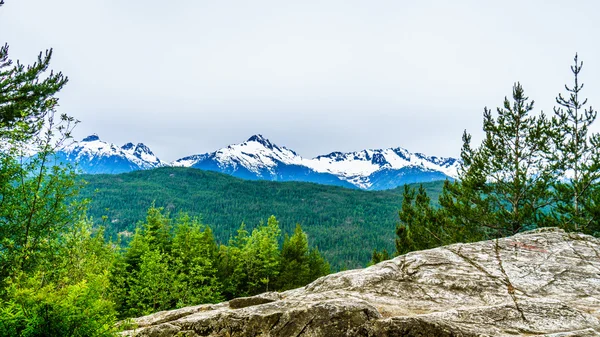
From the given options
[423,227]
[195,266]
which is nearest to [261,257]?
[195,266]

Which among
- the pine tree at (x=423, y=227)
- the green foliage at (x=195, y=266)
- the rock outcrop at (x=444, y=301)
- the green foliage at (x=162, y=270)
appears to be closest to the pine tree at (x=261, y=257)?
the green foliage at (x=195, y=266)

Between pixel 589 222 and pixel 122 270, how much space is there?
36.0 m

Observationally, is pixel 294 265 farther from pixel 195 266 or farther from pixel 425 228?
pixel 425 228

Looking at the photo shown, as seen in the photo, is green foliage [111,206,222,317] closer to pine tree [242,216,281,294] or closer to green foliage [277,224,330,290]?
pine tree [242,216,281,294]

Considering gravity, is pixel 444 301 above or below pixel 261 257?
above

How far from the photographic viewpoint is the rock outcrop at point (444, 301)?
677cm

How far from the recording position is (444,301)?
8672 millimetres

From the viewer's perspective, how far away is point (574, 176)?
74.0 feet

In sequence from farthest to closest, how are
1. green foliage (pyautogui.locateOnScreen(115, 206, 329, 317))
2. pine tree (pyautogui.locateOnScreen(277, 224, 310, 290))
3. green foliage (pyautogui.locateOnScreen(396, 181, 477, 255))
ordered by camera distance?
pine tree (pyautogui.locateOnScreen(277, 224, 310, 290)) → green foliage (pyautogui.locateOnScreen(115, 206, 329, 317)) → green foliage (pyautogui.locateOnScreen(396, 181, 477, 255))

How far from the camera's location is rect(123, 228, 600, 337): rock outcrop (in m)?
6.77

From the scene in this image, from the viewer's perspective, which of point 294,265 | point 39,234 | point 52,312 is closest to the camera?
point 52,312

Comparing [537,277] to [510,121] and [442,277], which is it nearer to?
[442,277]

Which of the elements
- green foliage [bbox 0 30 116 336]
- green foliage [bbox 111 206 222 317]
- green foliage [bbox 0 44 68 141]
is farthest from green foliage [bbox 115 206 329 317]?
green foliage [bbox 0 44 68 141]

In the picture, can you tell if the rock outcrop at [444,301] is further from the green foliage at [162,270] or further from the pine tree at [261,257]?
the pine tree at [261,257]
